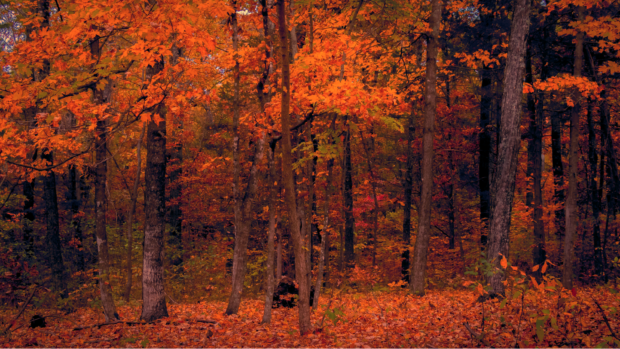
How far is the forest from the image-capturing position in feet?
19.9

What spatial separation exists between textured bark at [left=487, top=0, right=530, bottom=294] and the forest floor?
A: 1.48 m

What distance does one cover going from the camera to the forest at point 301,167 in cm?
606

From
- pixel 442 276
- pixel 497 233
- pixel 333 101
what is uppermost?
pixel 333 101

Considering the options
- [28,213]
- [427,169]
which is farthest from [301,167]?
[28,213]

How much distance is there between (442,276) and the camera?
17.1 m

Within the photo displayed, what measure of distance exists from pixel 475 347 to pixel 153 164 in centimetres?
754

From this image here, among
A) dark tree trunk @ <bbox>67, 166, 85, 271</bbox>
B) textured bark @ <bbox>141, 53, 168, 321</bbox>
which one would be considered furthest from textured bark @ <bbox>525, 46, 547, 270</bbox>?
dark tree trunk @ <bbox>67, 166, 85, 271</bbox>

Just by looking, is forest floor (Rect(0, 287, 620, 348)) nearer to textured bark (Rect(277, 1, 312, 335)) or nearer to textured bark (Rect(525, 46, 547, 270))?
textured bark (Rect(277, 1, 312, 335))

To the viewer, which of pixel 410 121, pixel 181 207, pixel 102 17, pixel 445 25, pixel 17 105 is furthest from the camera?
pixel 181 207

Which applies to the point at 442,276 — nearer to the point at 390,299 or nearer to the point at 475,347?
the point at 390,299

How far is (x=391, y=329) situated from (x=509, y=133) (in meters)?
4.91

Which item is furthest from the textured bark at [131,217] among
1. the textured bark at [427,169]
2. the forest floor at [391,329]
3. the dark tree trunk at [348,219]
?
the dark tree trunk at [348,219]

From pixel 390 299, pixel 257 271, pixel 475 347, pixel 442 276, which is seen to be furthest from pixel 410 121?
pixel 475 347

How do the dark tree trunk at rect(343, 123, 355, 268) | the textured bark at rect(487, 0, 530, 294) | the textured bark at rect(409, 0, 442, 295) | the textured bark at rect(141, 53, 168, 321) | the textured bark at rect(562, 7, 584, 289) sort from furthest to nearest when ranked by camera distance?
the dark tree trunk at rect(343, 123, 355, 268), the textured bark at rect(409, 0, 442, 295), the textured bark at rect(562, 7, 584, 289), the textured bark at rect(141, 53, 168, 321), the textured bark at rect(487, 0, 530, 294)
